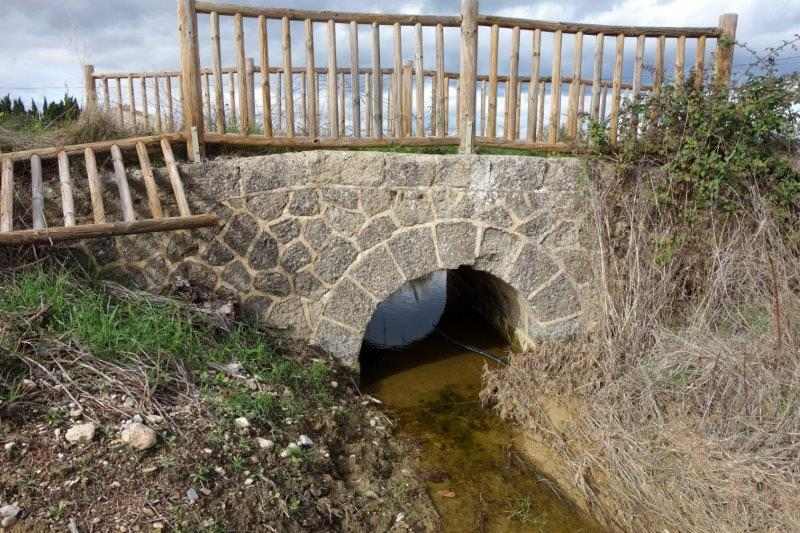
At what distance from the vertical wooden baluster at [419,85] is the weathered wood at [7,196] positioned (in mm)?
3272

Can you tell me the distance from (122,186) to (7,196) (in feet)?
2.52

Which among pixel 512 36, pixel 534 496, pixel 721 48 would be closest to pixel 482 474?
pixel 534 496

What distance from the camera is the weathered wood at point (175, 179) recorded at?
14.6 feet

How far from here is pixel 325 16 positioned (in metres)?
4.97

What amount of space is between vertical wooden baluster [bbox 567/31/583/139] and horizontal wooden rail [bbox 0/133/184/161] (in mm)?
3494

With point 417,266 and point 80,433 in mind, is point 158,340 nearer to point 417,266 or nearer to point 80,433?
point 80,433

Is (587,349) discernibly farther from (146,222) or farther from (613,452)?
(146,222)

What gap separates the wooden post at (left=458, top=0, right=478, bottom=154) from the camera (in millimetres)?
5113

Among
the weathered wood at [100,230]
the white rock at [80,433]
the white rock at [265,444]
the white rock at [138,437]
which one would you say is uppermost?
the weathered wood at [100,230]

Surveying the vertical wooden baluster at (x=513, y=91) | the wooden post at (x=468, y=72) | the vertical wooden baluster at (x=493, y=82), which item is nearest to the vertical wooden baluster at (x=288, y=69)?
the wooden post at (x=468, y=72)

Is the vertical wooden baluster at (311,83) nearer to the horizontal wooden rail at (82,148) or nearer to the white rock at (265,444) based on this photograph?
the horizontal wooden rail at (82,148)

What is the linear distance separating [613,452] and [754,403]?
94 centimetres

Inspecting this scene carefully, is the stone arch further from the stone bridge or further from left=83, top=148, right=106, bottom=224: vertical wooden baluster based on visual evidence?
left=83, top=148, right=106, bottom=224: vertical wooden baluster

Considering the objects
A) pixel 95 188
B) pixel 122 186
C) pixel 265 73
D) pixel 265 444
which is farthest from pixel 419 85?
pixel 265 444
